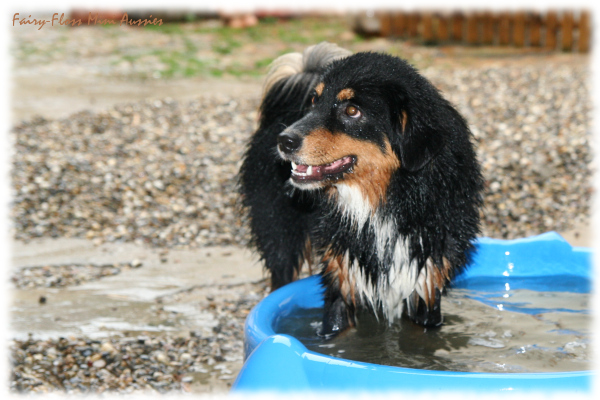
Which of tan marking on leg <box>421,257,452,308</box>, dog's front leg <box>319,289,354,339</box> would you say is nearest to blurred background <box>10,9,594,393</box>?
dog's front leg <box>319,289,354,339</box>

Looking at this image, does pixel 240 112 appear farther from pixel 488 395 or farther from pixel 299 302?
pixel 488 395

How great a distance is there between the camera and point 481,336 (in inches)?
122

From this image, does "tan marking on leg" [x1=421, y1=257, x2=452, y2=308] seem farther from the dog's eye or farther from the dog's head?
the dog's eye

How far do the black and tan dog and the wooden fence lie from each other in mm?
8920

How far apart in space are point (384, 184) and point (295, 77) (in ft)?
3.04

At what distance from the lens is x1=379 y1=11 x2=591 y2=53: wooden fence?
1076 cm

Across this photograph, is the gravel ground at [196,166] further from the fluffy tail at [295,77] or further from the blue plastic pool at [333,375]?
the blue plastic pool at [333,375]

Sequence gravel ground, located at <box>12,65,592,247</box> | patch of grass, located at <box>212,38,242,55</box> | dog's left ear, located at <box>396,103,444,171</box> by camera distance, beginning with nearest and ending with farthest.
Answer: dog's left ear, located at <box>396,103,444,171</box> < gravel ground, located at <box>12,65,592,247</box> < patch of grass, located at <box>212,38,242,55</box>

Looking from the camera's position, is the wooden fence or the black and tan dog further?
the wooden fence

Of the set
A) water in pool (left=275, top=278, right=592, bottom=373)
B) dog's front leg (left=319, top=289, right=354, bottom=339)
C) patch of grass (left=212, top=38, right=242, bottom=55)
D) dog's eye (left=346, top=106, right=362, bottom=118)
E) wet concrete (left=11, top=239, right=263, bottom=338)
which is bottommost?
wet concrete (left=11, top=239, right=263, bottom=338)

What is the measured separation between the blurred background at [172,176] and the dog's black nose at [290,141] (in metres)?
1.16

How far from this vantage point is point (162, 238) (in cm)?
507

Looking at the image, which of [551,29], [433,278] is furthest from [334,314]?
[551,29]

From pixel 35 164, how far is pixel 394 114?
4556mm
